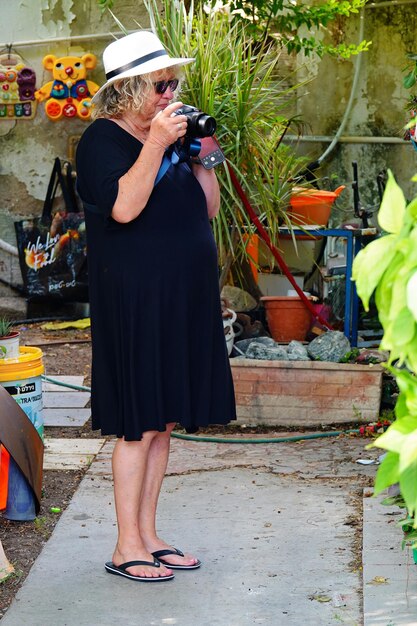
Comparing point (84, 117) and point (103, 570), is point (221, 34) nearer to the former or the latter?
point (84, 117)

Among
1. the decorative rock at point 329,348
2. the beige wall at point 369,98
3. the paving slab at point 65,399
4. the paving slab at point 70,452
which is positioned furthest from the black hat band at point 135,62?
the beige wall at point 369,98

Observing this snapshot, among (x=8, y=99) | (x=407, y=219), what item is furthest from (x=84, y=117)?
(x=407, y=219)

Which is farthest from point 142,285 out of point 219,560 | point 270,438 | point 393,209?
point 270,438

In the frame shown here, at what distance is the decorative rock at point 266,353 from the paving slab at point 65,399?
1.03 metres

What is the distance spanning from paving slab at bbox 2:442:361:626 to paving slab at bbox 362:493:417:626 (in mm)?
64

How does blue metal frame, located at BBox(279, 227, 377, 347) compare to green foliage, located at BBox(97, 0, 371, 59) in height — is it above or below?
below

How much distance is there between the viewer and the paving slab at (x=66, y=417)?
5.65 m

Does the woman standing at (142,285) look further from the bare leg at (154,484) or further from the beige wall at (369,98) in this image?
the beige wall at (369,98)

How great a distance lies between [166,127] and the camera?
3215 mm

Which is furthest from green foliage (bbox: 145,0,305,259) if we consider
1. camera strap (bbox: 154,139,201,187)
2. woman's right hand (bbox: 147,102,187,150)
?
woman's right hand (bbox: 147,102,187,150)

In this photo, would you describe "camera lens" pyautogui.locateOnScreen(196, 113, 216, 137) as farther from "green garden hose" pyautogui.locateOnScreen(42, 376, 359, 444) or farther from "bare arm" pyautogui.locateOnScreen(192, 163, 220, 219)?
"green garden hose" pyautogui.locateOnScreen(42, 376, 359, 444)

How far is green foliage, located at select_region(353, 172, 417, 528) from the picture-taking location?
5.23ft

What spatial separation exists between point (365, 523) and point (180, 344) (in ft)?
3.53

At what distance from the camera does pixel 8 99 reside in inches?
332
